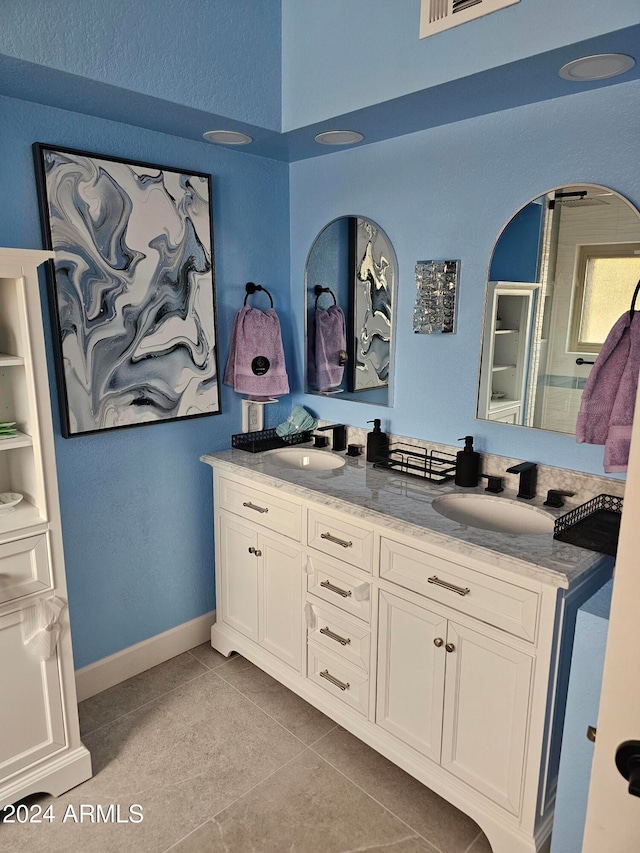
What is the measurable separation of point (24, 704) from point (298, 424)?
1.55 metres

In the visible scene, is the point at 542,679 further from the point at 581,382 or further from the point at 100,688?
the point at 100,688

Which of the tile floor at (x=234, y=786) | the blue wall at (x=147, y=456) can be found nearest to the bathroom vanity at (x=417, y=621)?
the tile floor at (x=234, y=786)

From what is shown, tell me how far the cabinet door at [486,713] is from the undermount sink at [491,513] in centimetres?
43

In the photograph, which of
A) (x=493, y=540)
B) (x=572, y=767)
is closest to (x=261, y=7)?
(x=493, y=540)

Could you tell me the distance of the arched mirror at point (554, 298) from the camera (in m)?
1.88

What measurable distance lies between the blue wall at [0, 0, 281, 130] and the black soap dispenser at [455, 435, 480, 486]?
4.72ft

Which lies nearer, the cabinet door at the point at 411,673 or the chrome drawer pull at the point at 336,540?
the cabinet door at the point at 411,673

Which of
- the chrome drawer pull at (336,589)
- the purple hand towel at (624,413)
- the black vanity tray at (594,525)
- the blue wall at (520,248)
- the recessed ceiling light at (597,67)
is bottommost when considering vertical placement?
the chrome drawer pull at (336,589)

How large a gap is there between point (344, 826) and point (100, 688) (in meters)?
1.20

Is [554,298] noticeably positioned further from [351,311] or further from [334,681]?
[334,681]

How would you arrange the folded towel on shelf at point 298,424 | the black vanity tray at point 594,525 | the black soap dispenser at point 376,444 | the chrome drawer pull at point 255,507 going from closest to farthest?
the black vanity tray at point 594,525 < the chrome drawer pull at point 255,507 < the black soap dispenser at point 376,444 < the folded towel on shelf at point 298,424

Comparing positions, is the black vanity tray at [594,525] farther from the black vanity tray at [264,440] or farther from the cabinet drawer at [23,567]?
the cabinet drawer at [23,567]

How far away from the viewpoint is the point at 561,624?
1594 millimetres

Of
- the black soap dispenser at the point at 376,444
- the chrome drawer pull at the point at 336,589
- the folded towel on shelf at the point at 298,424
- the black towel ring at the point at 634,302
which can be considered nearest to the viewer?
the black towel ring at the point at 634,302
